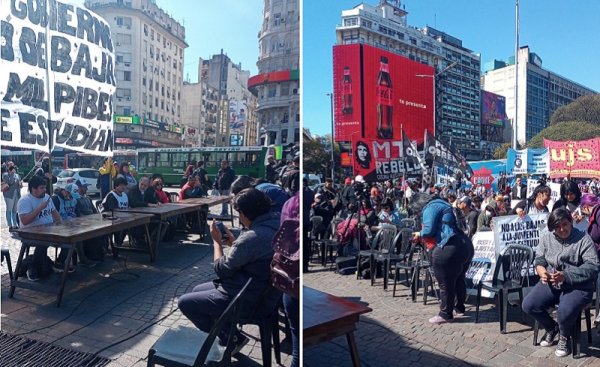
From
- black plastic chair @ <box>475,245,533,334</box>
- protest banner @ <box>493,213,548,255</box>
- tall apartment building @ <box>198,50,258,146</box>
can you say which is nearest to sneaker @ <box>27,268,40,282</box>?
tall apartment building @ <box>198,50,258,146</box>

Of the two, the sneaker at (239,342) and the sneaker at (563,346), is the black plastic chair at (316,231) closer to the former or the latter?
the sneaker at (239,342)

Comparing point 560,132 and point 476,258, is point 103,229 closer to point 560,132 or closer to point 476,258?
point 476,258

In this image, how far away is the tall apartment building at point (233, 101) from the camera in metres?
1.47

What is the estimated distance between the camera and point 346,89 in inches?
59.6

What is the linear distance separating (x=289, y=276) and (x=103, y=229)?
122 centimetres

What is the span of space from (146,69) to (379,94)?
1.08m

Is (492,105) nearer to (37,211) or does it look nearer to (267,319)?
(267,319)

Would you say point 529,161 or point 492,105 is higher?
point 492,105

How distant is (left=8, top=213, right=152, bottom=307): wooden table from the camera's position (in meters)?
2.17

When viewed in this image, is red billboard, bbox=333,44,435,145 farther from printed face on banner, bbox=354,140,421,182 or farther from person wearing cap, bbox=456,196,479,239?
person wearing cap, bbox=456,196,479,239

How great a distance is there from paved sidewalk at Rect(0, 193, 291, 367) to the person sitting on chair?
90mm

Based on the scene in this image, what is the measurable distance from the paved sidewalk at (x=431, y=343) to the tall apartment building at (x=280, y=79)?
3.02 ft

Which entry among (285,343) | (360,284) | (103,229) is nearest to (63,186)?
(103,229)

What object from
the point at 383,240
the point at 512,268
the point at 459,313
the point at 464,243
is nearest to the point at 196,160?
the point at 464,243
